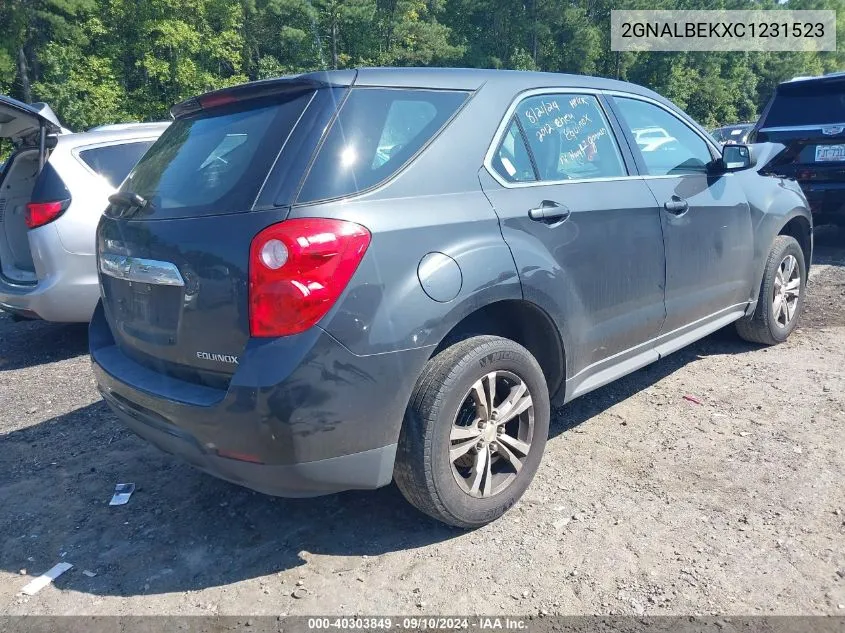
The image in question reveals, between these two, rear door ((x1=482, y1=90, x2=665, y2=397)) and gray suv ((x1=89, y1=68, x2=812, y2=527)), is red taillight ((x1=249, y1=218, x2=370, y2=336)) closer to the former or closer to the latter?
gray suv ((x1=89, y1=68, x2=812, y2=527))

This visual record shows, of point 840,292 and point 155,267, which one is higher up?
point 155,267

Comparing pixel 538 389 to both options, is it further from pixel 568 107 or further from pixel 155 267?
pixel 155 267

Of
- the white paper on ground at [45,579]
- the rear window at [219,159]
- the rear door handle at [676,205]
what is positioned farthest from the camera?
the rear door handle at [676,205]

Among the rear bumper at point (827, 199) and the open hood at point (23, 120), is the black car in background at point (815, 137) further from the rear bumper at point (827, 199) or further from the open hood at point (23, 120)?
the open hood at point (23, 120)

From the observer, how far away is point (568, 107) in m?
3.42

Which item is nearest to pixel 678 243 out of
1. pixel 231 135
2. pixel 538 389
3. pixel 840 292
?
pixel 538 389

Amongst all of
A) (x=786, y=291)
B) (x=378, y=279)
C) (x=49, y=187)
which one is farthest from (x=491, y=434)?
(x=49, y=187)

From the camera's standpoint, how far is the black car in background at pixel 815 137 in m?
7.44

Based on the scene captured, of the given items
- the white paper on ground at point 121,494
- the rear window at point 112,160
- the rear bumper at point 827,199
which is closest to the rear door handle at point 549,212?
the white paper on ground at point 121,494

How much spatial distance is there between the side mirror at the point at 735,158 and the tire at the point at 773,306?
2.63ft

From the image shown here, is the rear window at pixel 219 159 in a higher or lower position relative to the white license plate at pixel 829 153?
higher

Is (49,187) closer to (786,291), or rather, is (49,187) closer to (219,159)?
(219,159)

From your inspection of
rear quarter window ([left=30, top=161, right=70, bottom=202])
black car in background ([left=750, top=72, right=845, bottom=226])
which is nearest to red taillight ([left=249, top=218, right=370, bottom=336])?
rear quarter window ([left=30, top=161, right=70, bottom=202])

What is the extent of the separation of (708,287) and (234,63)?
3670cm
